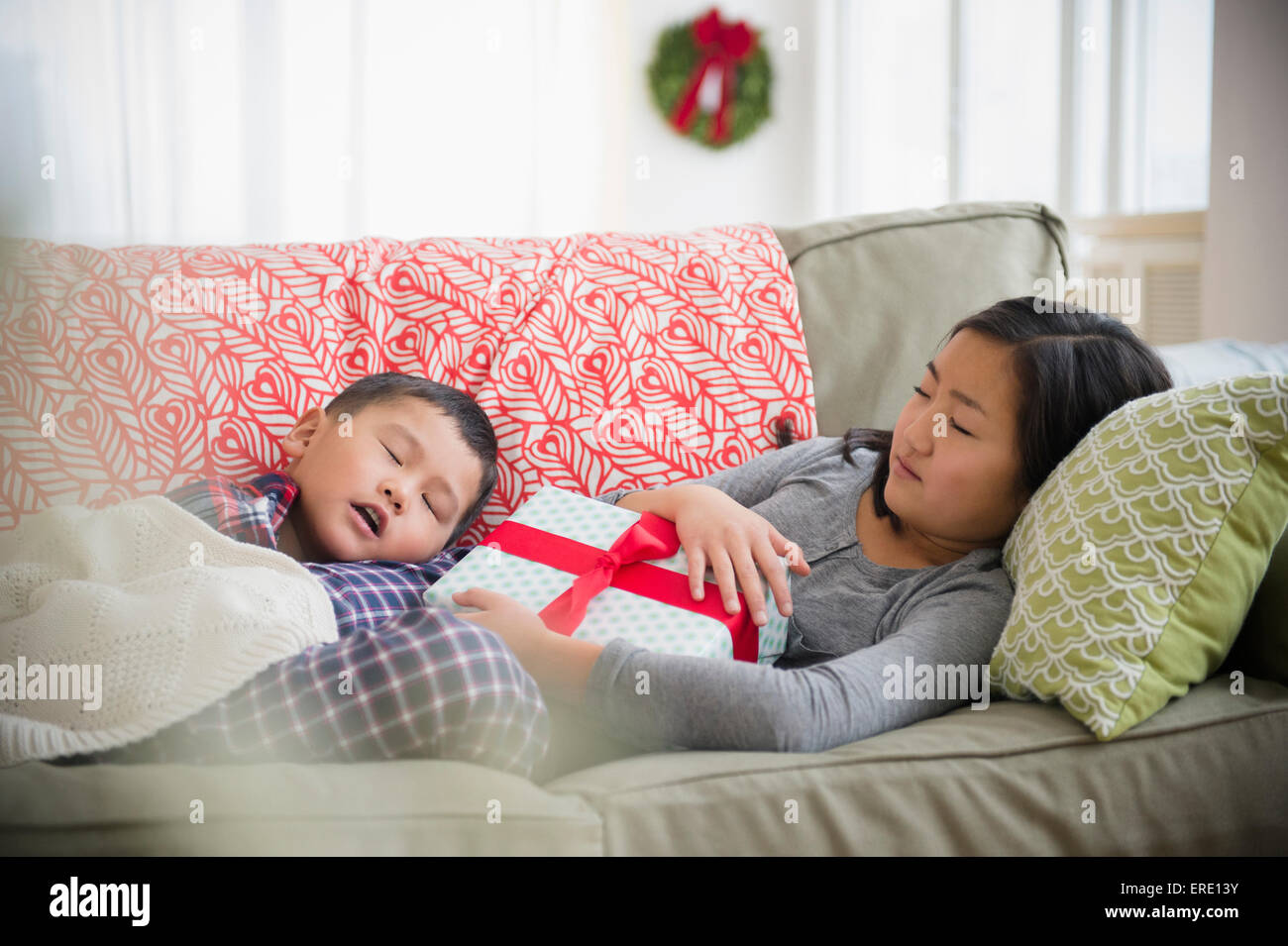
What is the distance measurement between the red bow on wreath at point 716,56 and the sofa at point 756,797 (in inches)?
106

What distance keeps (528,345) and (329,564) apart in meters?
0.35

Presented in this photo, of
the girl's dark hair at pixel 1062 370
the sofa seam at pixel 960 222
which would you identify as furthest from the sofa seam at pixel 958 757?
the sofa seam at pixel 960 222

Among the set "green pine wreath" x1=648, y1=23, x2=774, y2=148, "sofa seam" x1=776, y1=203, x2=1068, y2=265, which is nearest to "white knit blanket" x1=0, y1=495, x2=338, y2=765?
"sofa seam" x1=776, y1=203, x2=1068, y2=265

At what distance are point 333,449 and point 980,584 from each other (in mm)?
633

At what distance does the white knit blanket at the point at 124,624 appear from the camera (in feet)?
1.77

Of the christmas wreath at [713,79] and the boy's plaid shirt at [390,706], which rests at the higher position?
the christmas wreath at [713,79]

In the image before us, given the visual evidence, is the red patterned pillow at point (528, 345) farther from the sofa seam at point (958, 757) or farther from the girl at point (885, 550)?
the sofa seam at point (958, 757)

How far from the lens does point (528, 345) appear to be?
116 centimetres

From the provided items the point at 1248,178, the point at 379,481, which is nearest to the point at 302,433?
the point at 379,481

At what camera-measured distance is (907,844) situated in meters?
0.66

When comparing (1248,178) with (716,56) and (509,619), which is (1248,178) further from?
(509,619)

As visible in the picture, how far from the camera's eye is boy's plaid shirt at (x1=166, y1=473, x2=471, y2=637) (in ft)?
2.71

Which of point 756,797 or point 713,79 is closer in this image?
point 756,797

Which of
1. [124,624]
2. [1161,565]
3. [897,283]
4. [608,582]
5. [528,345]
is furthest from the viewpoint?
[897,283]
